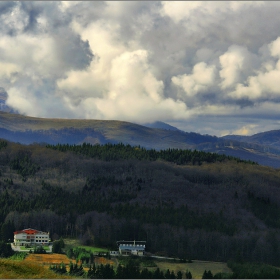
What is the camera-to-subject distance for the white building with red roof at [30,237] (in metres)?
108

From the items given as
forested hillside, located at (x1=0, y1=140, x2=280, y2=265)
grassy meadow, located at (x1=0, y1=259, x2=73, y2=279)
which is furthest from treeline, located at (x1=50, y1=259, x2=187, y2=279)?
forested hillside, located at (x1=0, y1=140, x2=280, y2=265)

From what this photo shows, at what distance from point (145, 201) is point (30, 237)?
40435mm

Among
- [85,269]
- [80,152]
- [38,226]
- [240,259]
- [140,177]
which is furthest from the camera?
[80,152]

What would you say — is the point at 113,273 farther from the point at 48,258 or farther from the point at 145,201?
the point at 145,201

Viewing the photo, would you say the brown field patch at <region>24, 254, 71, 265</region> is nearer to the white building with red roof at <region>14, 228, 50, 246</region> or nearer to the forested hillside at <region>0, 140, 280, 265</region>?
the white building with red roof at <region>14, 228, 50, 246</region>

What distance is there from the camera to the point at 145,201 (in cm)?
14312

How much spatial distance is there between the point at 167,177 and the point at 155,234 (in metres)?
54.1

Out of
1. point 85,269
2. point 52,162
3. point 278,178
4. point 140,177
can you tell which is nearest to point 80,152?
point 52,162

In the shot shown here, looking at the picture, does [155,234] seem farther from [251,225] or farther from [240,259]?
[251,225]

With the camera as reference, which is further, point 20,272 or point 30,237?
point 30,237

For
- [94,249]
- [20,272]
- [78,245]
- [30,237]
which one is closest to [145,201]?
[78,245]

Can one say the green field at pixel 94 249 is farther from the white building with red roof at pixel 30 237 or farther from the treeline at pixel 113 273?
the treeline at pixel 113 273

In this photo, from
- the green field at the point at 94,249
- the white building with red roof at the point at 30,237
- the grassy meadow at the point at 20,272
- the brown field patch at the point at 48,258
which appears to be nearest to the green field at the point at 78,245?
the green field at the point at 94,249

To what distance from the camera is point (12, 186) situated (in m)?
154
